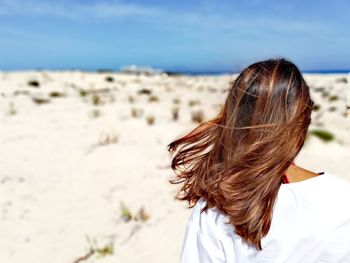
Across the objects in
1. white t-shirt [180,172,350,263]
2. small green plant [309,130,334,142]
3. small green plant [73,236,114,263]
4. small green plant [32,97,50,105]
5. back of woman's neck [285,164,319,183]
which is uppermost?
back of woman's neck [285,164,319,183]

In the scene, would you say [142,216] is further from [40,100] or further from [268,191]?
[40,100]

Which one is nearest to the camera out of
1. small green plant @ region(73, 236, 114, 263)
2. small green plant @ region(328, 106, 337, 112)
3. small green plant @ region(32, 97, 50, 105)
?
small green plant @ region(73, 236, 114, 263)

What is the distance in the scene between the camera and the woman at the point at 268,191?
132cm

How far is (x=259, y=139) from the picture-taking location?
144 cm

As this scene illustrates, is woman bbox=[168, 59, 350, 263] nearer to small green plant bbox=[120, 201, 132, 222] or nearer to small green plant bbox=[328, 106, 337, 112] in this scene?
small green plant bbox=[120, 201, 132, 222]

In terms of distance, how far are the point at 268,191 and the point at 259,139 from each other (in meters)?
0.18

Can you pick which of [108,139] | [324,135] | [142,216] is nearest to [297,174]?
[142,216]

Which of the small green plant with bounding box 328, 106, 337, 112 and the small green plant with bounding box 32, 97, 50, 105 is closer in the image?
the small green plant with bounding box 328, 106, 337, 112

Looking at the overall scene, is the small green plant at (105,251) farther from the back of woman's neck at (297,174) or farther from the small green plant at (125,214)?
the back of woman's neck at (297,174)

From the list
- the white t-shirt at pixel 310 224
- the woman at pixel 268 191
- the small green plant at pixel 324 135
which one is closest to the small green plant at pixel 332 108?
the small green plant at pixel 324 135

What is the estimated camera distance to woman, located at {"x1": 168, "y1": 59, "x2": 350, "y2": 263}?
1.32 meters

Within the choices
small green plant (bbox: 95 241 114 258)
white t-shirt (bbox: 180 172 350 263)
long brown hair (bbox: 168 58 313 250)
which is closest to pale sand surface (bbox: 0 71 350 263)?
small green plant (bbox: 95 241 114 258)

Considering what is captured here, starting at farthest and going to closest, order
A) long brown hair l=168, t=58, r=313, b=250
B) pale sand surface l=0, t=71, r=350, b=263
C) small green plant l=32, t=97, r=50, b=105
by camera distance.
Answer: small green plant l=32, t=97, r=50, b=105 < pale sand surface l=0, t=71, r=350, b=263 < long brown hair l=168, t=58, r=313, b=250

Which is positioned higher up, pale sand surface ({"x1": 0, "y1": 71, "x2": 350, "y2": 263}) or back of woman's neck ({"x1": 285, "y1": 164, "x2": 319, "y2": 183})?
back of woman's neck ({"x1": 285, "y1": 164, "x2": 319, "y2": 183})
